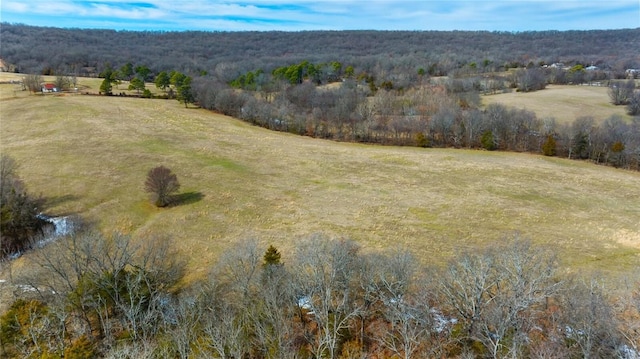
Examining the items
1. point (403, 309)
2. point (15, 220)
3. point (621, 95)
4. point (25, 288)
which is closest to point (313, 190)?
point (403, 309)

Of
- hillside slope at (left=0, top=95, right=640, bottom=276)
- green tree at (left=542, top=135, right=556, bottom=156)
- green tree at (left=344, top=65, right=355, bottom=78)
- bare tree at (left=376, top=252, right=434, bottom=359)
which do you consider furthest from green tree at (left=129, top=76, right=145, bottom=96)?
bare tree at (left=376, top=252, right=434, bottom=359)

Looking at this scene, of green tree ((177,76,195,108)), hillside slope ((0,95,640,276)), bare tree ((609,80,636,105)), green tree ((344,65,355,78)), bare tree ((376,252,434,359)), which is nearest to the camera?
bare tree ((376,252,434,359))

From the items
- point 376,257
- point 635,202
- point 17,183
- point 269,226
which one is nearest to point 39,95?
point 17,183

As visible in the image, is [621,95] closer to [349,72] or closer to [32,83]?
[349,72]

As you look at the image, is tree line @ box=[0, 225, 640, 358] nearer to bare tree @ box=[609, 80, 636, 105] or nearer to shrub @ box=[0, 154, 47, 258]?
shrub @ box=[0, 154, 47, 258]

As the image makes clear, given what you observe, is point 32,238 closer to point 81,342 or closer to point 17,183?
point 17,183

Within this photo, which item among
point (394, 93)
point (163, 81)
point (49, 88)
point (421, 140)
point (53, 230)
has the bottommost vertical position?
point (53, 230)
